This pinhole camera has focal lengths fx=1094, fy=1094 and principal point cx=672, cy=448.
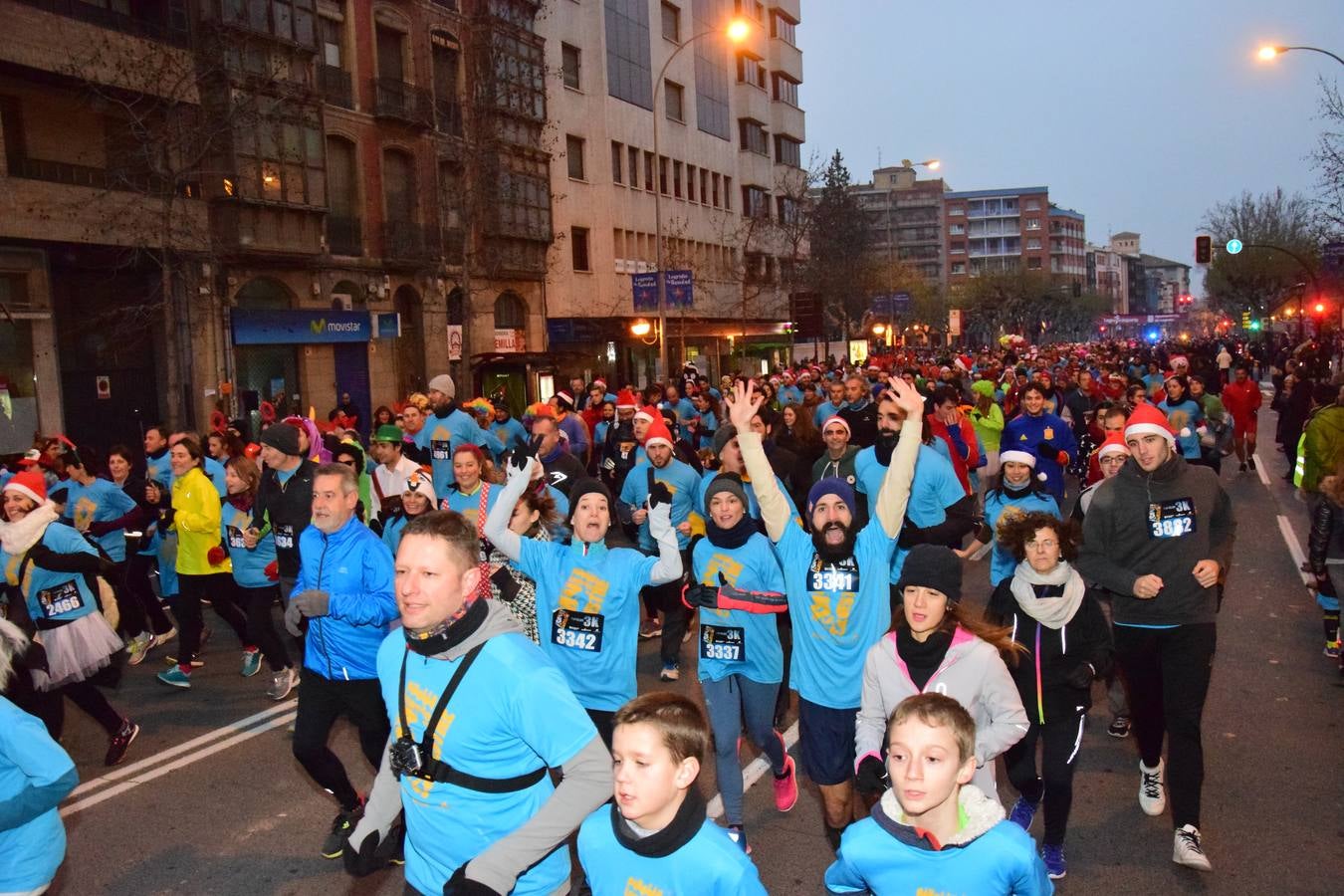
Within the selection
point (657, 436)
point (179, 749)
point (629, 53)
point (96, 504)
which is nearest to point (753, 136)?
point (629, 53)

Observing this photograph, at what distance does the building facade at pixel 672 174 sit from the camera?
38500 millimetres

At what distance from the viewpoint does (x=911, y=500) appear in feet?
24.0

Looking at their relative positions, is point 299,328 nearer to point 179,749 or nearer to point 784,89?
point 179,749

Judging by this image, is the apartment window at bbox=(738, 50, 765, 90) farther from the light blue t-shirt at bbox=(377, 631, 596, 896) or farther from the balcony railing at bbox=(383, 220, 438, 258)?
the light blue t-shirt at bbox=(377, 631, 596, 896)

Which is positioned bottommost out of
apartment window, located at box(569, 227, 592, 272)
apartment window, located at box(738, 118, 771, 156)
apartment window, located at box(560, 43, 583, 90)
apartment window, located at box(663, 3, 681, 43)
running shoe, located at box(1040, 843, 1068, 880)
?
running shoe, located at box(1040, 843, 1068, 880)

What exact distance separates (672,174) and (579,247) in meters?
9.61

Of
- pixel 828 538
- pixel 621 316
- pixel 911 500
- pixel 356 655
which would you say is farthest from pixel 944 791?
pixel 621 316

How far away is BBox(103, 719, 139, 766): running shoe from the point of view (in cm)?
722

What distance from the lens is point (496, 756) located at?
3068mm

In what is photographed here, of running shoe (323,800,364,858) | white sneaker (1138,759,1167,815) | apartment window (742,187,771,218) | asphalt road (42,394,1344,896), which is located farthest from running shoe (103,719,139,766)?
apartment window (742,187,771,218)

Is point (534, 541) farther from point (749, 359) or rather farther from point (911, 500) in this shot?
point (749, 359)

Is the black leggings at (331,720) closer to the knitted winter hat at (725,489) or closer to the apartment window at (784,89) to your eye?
the knitted winter hat at (725,489)

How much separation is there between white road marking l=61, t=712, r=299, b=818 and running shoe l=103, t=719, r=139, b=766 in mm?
337

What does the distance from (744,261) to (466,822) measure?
5151cm
